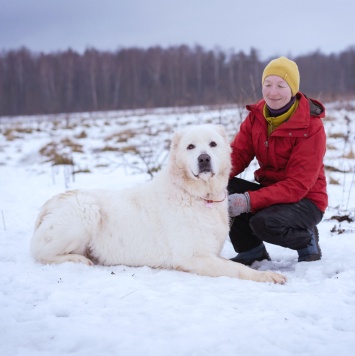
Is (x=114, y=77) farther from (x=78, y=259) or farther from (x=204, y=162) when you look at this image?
(x=204, y=162)

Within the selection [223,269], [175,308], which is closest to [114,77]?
[223,269]

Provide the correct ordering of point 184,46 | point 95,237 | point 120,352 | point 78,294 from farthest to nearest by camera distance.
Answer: point 184,46 → point 95,237 → point 78,294 → point 120,352

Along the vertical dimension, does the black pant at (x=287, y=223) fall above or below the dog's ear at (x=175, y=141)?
below

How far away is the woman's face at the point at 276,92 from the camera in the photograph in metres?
3.46

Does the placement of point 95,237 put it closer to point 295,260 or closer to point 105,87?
point 295,260

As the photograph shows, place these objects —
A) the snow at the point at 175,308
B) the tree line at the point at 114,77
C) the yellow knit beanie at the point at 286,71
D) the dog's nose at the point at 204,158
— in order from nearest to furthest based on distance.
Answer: the snow at the point at 175,308
the dog's nose at the point at 204,158
the yellow knit beanie at the point at 286,71
the tree line at the point at 114,77

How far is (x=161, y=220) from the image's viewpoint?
3.48m

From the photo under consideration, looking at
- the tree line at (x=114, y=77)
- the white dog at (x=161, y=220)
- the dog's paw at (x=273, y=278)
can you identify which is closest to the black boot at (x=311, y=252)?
the dog's paw at (x=273, y=278)

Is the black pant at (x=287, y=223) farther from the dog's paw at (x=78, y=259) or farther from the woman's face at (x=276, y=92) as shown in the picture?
the dog's paw at (x=78, y=259)

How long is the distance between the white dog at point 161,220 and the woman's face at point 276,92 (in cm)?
53

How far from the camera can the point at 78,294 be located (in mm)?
2553

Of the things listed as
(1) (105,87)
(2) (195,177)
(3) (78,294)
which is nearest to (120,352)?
(3) (78,294)

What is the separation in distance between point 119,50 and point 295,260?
41.8 m

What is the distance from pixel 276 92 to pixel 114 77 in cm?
3699
